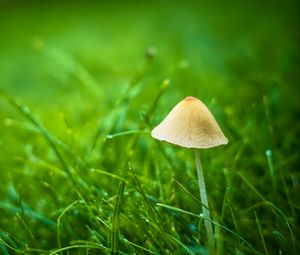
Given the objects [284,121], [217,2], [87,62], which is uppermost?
[217,2]

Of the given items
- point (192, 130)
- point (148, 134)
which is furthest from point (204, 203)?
point (148, 134)

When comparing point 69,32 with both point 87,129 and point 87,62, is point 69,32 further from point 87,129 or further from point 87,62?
point 87,129

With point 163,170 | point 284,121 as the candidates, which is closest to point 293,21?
point 284,121

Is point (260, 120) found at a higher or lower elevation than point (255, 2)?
lower

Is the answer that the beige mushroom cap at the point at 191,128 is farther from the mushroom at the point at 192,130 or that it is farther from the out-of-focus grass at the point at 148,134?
the out-of-focus grass at the point at 148,134

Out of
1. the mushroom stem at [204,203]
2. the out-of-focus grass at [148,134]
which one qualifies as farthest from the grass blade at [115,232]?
the mushroom stem at [204,203]
